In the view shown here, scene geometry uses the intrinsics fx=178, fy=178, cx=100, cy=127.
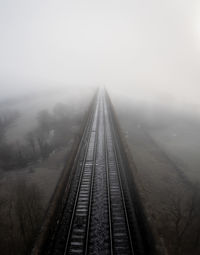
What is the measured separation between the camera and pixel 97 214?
43.4 ft

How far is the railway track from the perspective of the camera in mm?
10766

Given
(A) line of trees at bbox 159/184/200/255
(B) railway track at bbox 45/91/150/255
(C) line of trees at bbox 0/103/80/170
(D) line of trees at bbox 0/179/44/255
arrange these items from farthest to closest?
(C) line of trees at bbox 0/103/80/170 < (D) line of trees at bbox 0/179/44/255 < (A) line of trees at bbox 159/184/200/255 < (B) railway track at bbox 45/91/150/255

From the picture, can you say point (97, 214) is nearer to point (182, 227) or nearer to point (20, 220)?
point (20, 220)

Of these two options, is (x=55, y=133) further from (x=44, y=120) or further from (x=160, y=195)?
(x=160, y=195)

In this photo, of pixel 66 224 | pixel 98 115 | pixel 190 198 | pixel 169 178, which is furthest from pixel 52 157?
pixel 98 115

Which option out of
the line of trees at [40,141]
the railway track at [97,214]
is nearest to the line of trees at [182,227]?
the railway track at [97,214]

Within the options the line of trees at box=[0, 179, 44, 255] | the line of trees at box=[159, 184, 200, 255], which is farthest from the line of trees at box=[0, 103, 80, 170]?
the line of trees at box=[159, 184, 200, 255]

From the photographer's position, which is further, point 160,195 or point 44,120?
point 44,120

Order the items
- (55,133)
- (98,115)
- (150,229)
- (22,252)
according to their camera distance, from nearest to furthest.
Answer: (150,229), (22,252), (55,133), (98,115)

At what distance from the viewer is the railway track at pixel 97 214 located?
10.8 m

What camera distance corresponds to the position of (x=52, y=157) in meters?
25.4

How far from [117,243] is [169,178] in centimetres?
1109

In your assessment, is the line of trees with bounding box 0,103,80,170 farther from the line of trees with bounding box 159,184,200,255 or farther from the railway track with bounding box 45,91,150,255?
the line of trees with bounding box 159,184,200,255

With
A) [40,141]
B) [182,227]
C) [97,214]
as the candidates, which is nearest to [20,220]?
[97,214]
